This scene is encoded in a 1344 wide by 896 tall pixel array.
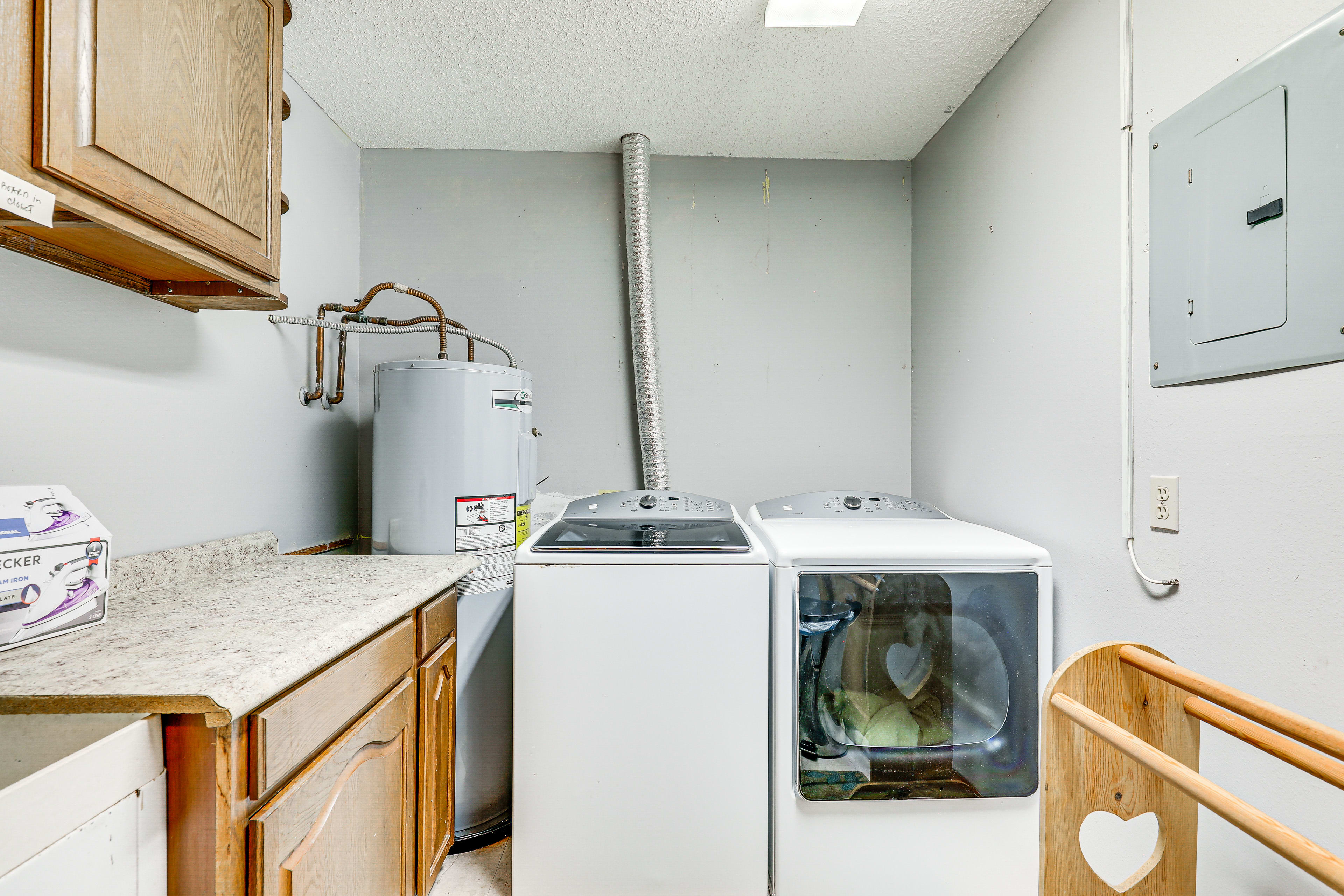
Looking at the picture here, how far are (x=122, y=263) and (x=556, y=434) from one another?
1.31 metres

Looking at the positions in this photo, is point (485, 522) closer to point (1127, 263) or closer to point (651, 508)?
point (651, 508)

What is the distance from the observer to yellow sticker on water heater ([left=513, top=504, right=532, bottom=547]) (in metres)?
1.81

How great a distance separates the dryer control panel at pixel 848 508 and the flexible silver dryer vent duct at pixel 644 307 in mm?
425

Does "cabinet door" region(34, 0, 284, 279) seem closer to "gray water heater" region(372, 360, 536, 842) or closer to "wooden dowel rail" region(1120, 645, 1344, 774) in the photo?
"gray water heater" region(372, 360, 536, 842)

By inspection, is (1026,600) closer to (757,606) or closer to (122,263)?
(757,606)

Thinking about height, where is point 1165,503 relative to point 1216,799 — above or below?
above

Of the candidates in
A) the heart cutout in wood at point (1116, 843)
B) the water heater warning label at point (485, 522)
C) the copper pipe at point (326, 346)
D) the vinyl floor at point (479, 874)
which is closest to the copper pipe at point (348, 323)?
the copper pipe at point (326, 346)

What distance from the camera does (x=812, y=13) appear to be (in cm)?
146

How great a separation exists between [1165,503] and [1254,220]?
514 mm

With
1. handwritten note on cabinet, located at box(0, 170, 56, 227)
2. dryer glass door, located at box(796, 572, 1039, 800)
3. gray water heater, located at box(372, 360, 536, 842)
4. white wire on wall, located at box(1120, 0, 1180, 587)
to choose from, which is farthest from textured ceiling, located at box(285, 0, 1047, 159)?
dryer glass door, located at box(796, 572, 1039, 800)

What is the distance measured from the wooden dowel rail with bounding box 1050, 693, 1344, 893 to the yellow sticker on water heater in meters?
1.40

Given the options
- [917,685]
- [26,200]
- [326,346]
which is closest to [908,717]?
[917,685]

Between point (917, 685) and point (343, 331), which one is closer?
point (917, 685)

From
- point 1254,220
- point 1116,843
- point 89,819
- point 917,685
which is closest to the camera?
point 89,819
